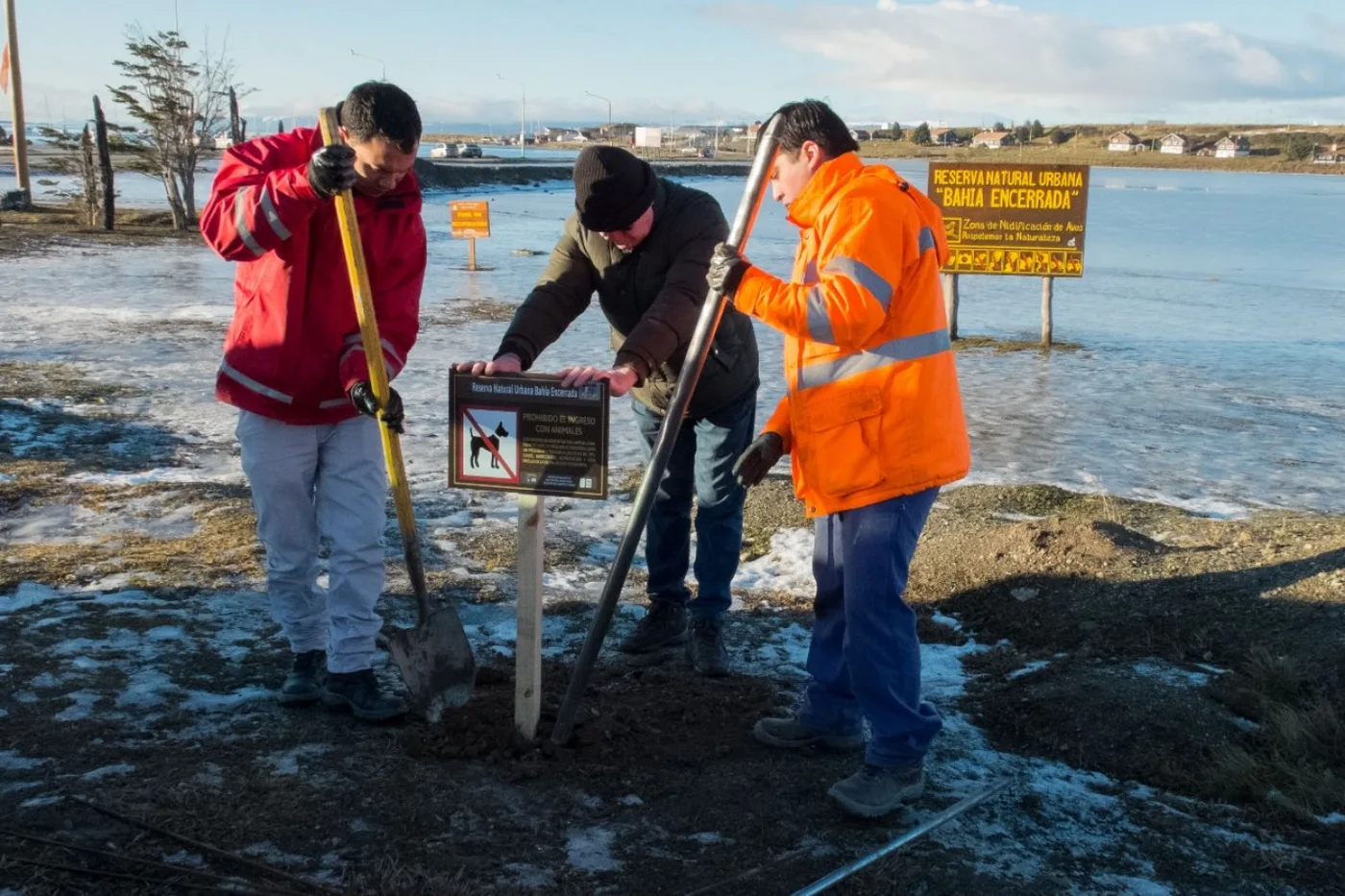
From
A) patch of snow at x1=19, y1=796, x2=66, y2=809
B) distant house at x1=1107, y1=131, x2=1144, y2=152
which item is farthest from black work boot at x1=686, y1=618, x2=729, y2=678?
distant house at x1=1107, y1=131, x2=1144, y2=152

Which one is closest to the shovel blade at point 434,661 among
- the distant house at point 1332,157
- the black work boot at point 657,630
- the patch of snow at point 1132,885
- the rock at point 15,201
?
the black work boot at point 657,630

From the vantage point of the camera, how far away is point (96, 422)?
28.4 feet

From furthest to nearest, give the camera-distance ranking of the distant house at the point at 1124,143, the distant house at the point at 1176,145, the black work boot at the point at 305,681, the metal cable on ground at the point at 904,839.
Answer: the distant house at the point at 1176,145, the distant house at the point at 1124,143, the black work boot at the point at 305,681, the metal cable on ground at the point at 904,839

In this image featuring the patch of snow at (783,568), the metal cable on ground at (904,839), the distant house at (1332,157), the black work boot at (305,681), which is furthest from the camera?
the distant house at (1332,157)

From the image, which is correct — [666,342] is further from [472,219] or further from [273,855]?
[472,219]

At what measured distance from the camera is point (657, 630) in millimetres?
5039

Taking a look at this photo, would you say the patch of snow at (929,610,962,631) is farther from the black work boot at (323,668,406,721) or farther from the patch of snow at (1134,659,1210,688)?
the black work boot at (323,668,406,721)

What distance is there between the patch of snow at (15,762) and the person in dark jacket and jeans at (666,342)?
1.88 meters

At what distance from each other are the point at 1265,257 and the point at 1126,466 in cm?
2230

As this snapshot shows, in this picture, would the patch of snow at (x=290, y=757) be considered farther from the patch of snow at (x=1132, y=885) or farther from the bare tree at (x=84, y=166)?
the bare tree at (x=84, y=166)

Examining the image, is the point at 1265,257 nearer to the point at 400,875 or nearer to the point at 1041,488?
the point at 1041,488

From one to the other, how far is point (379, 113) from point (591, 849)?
2.25m

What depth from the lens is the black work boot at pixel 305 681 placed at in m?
4.13

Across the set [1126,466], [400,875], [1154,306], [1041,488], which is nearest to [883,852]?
[400,875]
